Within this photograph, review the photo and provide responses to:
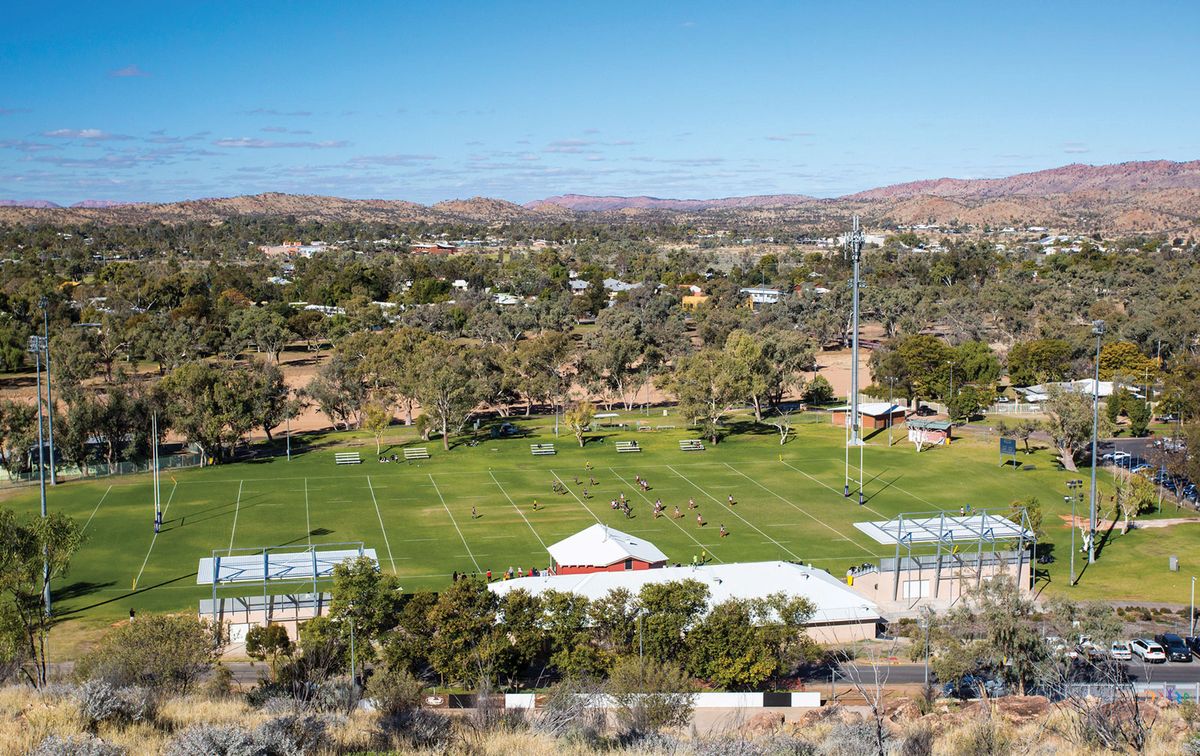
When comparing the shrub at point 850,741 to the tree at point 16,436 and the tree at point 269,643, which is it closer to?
the tree at point 269,643

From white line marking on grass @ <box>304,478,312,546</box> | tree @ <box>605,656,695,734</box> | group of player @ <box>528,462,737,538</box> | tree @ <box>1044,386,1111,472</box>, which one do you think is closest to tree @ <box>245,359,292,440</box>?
white line marking on grass @ <box>304,478,312,546</box>

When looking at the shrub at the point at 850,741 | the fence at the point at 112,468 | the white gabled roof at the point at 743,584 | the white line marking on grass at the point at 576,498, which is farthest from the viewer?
the fence at the point at 112,468

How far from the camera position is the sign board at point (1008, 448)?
60500 millimetres

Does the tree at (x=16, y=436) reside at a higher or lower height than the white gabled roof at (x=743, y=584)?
higher

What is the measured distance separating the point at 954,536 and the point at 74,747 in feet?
110

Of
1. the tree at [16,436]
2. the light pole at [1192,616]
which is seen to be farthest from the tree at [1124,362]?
the tree at [16,436]

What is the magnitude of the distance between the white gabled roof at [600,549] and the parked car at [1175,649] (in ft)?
56.2

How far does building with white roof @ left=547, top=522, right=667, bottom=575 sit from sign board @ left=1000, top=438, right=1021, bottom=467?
1070 inches

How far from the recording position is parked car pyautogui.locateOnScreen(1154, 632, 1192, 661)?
1339 inches

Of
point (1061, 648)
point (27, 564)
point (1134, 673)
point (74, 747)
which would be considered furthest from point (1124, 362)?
point (74, 747)

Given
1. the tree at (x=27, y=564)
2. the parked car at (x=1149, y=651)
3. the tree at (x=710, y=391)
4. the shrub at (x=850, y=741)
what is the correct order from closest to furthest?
the shrub at (x=850, y=741) < the tree at (x=27, y=564) < the parked car at (x=1149, y=651) < the tree at (x=710, y=391)

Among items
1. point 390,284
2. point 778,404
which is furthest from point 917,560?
point 390,284

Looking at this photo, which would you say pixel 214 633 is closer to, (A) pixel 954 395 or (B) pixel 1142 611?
(B) pixel 1142 611

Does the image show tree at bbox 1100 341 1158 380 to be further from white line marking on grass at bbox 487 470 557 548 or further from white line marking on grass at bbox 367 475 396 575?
white line marking on grass at bbox 367 475 396 575
